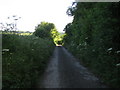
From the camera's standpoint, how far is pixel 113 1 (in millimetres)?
5914

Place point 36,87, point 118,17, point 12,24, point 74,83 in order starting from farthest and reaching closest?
point 12,24
point 118,17
point 74,83
point 36,87

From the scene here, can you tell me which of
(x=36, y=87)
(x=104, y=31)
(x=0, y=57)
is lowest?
(x=36, y=87)

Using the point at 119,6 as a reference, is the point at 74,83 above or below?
below

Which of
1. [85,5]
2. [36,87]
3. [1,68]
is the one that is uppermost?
[85,5]

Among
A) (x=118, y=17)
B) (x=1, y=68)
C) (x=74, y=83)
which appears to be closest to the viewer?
(x=1, y=68)

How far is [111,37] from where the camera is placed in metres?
5.88

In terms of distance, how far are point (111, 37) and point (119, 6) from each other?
1660mm

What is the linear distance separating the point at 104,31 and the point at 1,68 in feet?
17.7

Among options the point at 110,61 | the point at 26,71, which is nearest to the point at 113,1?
the point at 110,61

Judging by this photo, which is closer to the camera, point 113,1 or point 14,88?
point 14,88

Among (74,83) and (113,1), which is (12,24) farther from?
(113,1)

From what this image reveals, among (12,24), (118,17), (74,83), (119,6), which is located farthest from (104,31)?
(12,24)

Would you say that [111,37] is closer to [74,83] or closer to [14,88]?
[74,83]

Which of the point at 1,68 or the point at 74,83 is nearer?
the point at 1,68
